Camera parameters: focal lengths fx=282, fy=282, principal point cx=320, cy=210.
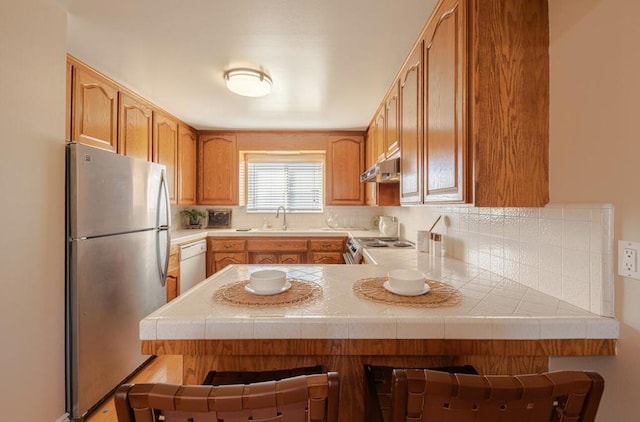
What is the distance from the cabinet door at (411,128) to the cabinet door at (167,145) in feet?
8.05

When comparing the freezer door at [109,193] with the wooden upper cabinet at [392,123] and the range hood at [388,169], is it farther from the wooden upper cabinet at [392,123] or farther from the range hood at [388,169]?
the wooden upper cabinet at [392,123]

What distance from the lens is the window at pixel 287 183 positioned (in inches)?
160

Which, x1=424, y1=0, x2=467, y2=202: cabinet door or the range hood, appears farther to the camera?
the range hood

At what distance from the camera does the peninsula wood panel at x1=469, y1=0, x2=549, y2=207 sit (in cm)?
108

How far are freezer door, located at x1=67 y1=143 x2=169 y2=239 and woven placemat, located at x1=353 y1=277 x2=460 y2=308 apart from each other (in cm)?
163

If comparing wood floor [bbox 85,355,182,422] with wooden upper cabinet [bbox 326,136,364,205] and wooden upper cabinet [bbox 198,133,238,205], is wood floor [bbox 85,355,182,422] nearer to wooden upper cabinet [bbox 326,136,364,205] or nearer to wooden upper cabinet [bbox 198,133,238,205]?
wooden upper cabinet [bbox 198,133,238,205]

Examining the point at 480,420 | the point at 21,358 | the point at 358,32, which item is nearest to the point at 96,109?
the point at 21,358

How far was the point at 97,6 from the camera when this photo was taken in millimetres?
1459

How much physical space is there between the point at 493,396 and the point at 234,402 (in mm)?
492

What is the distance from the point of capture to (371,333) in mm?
904

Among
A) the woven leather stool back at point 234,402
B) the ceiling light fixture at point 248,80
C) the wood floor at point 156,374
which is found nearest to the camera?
the woven leather stool back at point 234,402

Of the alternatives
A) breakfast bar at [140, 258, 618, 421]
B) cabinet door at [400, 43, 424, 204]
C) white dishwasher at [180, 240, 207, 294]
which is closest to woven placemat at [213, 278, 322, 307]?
breakfast bar at [140, 258, 618, 421]

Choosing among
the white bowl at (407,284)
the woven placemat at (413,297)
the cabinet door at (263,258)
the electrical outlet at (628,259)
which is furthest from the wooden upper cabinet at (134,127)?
the electrical outlet at (628,259)

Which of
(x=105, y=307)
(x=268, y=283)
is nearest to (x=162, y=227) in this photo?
(x=105, y=307)
